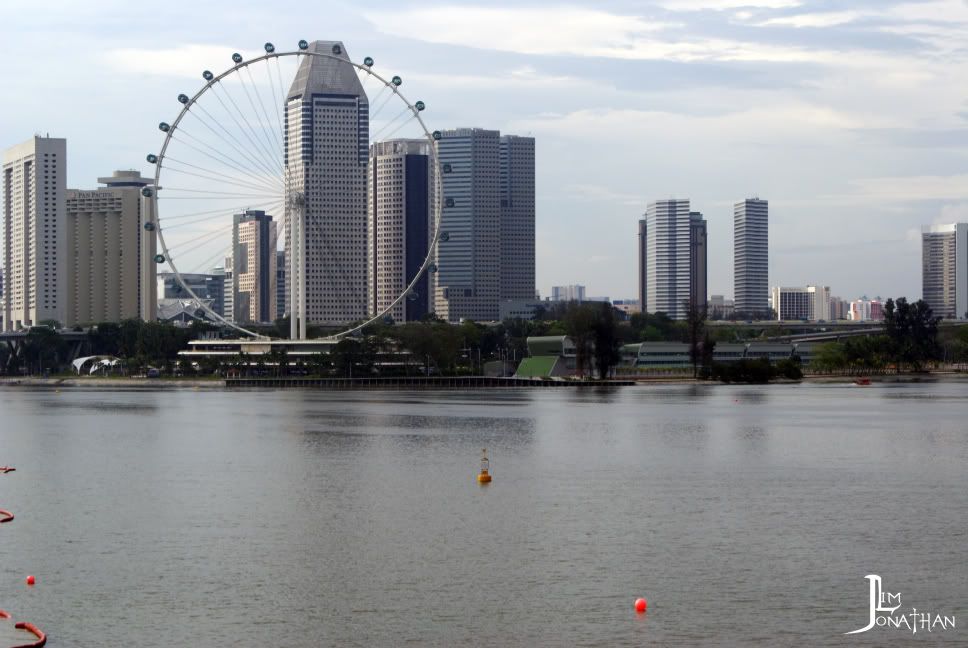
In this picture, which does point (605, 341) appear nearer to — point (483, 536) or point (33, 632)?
point (483, 536)

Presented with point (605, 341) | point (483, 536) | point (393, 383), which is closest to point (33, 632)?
point (483, 536)

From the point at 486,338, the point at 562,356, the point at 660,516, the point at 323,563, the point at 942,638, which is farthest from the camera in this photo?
the point at 486,338

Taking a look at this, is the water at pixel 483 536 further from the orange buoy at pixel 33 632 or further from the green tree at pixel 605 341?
the green tree at pixel 605 341

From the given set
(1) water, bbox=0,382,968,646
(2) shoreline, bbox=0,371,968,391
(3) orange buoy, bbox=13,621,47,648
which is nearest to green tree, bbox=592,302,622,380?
(2) shoreline, bbox=0,371,968,391

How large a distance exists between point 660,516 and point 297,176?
168195 mm

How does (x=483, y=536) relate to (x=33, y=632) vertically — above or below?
above

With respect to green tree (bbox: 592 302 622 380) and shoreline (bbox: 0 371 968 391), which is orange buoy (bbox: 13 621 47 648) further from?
green tree (bbox: 592 302 622 380)

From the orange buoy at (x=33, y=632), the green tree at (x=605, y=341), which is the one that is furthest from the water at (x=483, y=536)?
the green tree at (x=605, y=341)

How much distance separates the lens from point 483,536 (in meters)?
33.5

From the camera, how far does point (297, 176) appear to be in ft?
654

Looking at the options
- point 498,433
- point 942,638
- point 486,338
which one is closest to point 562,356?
point 486,338

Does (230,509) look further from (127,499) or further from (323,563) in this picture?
(323,563)

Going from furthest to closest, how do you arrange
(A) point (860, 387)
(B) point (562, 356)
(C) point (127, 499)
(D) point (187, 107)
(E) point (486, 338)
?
(E) point (486, 338) < (B) point (562, 356) < (A) point (860, 387) < (D) point (187, 107) < (C) point (127, 499)

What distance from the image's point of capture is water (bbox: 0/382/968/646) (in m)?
24.6
